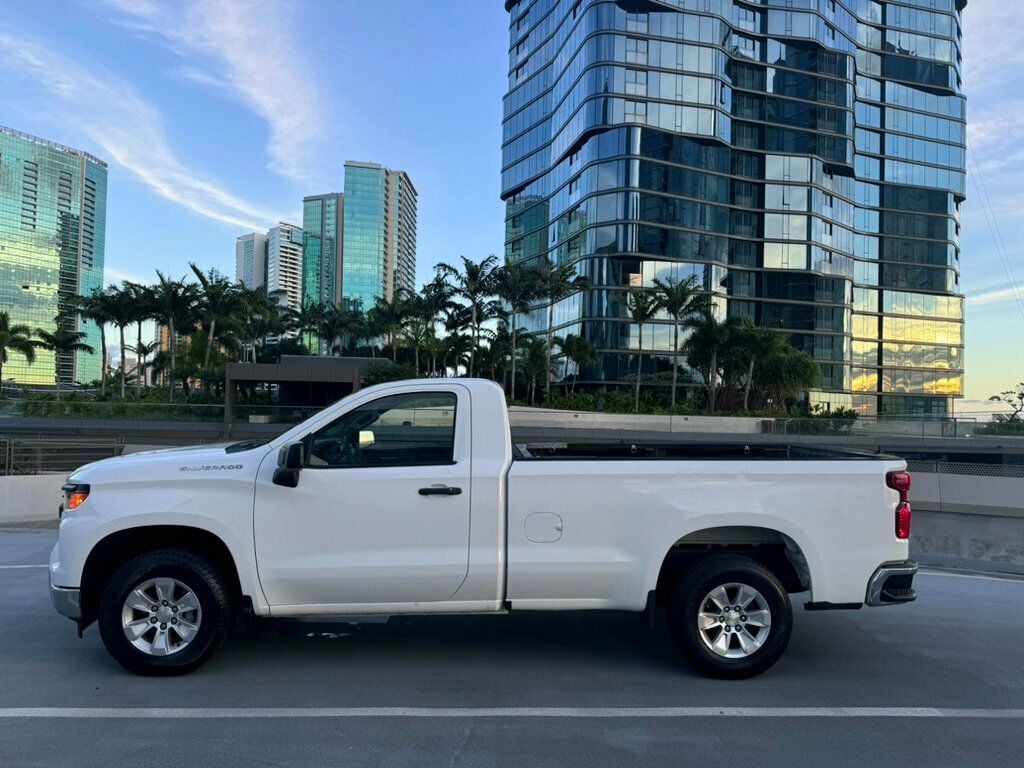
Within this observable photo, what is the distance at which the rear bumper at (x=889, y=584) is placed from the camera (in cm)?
506

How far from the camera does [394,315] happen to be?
6375 centimetres

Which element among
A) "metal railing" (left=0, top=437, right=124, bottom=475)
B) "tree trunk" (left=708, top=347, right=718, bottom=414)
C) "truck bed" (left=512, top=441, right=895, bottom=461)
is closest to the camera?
"truck bed" (left=512, top=441, right=895, bottom=461)

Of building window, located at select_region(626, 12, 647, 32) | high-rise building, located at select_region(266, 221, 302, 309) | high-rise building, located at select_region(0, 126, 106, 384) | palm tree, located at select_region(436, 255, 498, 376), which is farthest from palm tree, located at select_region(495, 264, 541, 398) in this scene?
high-rise building, located at select_region(266, 221, 302, 309)

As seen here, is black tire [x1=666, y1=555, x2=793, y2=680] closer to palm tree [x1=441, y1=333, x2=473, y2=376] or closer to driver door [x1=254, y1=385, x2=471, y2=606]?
driver door [x1=254, y1=385, x2=471, y2=606]

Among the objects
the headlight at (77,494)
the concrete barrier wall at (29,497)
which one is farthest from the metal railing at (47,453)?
the headlight at (77,494)

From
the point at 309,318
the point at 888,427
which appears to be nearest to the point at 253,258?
the point at 309,318

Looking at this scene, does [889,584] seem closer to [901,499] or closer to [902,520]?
[902,520]

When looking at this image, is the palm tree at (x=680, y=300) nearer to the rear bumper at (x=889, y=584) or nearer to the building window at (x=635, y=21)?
the building window at (x=635, y=21)

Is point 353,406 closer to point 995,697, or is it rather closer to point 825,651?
point 825,651

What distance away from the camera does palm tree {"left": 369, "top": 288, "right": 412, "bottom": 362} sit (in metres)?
63.2

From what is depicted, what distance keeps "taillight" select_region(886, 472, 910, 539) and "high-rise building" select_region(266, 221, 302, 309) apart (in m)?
147

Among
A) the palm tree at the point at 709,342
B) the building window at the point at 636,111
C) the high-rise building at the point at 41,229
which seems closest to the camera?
the palm tree at the point at 709,342

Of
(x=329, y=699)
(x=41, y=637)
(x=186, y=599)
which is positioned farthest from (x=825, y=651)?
(x=41, y=637)

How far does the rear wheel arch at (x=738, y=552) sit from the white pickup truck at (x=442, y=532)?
28 mm
